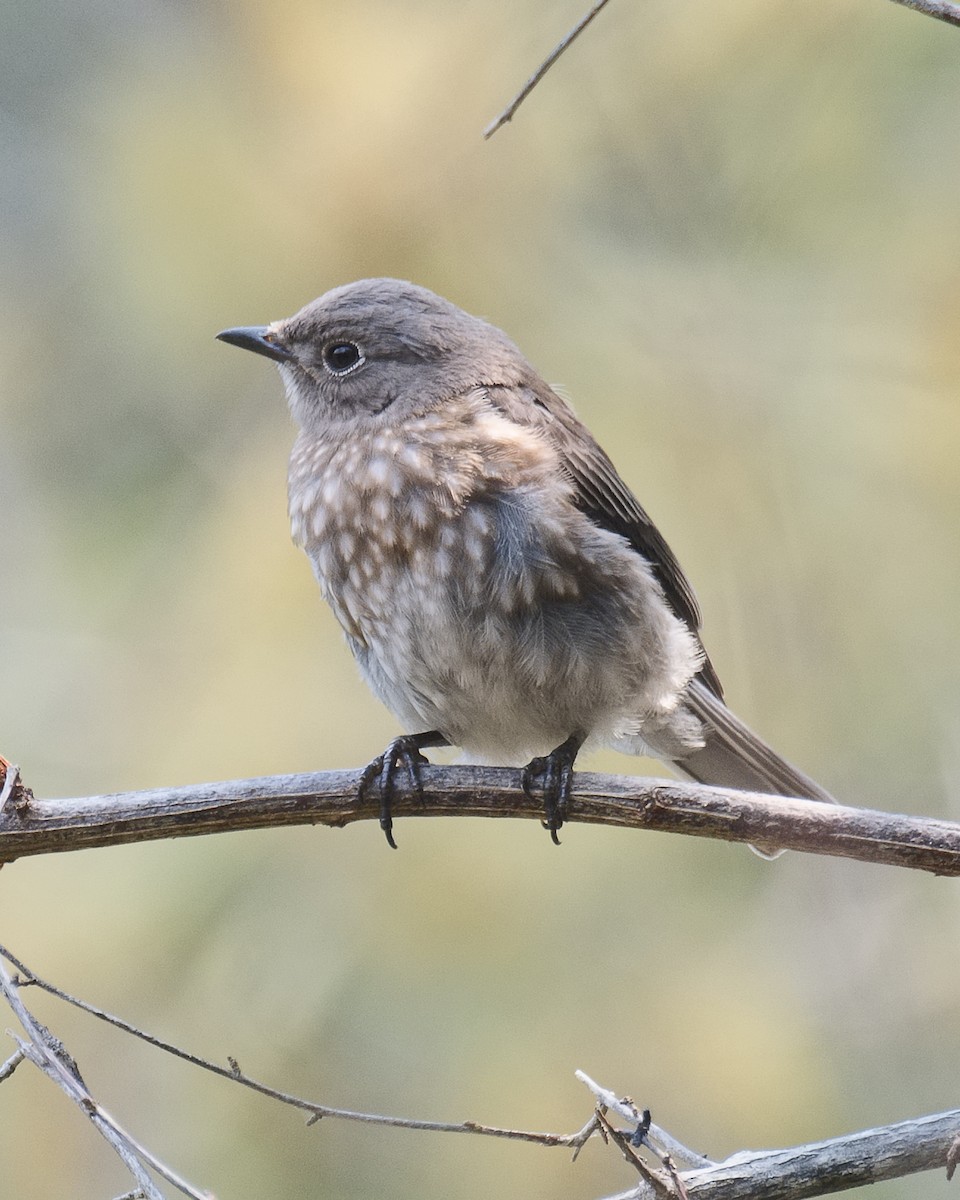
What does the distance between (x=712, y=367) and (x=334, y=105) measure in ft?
5.03

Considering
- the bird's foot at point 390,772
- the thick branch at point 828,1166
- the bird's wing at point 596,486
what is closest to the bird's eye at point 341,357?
the bird's wing at point 596,486

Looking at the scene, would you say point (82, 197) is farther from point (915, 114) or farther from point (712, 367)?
point (915, 114)

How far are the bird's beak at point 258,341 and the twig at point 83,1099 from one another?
202 centimetres

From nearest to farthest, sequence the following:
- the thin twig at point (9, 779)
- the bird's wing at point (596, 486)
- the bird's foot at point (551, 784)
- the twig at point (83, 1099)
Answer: the twig at point (83, 1099), the thin twig at point (9, 779), the bird's foot at point (551, 784), the bird's wing at point (596, 486)

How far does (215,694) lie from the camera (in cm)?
443

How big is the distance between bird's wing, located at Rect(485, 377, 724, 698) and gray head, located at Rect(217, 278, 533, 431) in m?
0.10

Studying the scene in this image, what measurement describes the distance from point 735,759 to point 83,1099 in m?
2.20

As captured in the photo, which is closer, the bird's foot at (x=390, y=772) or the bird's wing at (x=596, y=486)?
the bird's foot at (x=390, y=772)

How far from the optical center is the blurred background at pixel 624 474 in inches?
160

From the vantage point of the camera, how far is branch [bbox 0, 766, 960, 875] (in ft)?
9.29

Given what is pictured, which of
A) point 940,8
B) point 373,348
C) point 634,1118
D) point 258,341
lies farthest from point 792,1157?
point 258,341

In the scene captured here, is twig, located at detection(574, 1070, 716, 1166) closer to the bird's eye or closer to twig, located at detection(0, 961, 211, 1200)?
twig, located at detection(0, 961, 211, 1200)

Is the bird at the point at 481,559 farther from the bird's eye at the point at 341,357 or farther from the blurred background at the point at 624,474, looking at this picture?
the blurred background at the point at 624,474

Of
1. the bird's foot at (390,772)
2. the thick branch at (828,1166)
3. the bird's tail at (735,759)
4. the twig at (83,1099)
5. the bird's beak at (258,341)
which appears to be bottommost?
the twig at (83,1099)
